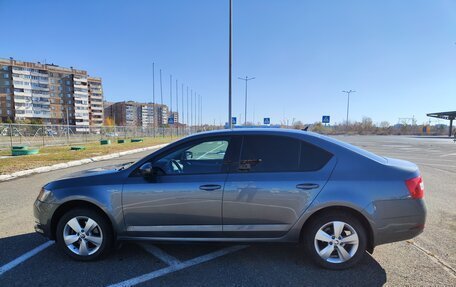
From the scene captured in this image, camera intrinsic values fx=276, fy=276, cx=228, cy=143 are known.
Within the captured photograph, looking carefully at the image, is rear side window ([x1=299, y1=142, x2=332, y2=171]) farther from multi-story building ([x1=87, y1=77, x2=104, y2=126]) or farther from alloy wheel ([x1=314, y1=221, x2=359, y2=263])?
multi-story building ([x1=87, y1=77, x2=104, y2=126])

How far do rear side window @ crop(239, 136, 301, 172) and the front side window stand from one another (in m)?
0.29

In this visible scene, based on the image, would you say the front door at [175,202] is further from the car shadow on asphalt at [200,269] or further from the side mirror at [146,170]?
the car shadow on asphalt at [200,269]

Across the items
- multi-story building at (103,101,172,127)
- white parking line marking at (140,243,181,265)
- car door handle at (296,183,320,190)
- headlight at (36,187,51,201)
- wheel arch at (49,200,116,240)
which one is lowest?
white parking line marking at (140,243,181,265)

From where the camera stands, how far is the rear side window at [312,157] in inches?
127

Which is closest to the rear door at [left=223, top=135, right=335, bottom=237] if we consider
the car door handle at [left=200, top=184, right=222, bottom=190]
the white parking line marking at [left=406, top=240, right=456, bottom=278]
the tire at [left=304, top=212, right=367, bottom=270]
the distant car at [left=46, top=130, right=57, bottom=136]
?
the car door handle at [left=200, top=184, right=222, bottom=190]

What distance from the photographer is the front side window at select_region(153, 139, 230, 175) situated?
3408 millimetres

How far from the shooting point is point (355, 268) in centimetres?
325

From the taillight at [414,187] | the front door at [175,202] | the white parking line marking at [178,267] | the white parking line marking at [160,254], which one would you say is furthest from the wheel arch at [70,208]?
the taillight at [414,187]

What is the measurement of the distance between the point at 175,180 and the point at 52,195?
1577 millimetres

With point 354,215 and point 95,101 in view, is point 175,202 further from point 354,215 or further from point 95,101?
point 95,101

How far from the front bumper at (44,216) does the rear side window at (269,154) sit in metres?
2.43

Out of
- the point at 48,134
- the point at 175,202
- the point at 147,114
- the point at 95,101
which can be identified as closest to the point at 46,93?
the point at 95,101

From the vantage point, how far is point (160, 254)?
363 centimetres

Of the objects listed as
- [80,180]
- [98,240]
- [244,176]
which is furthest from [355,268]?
[80,180]
